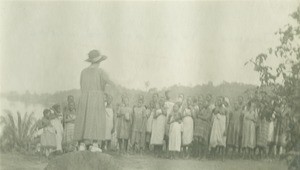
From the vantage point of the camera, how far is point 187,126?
7012 mm

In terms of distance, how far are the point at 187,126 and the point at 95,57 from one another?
4.55 feet

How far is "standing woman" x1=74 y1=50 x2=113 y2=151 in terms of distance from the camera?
23.0ft

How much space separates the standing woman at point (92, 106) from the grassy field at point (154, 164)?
0.39m

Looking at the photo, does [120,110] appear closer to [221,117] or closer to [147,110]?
[147,110]

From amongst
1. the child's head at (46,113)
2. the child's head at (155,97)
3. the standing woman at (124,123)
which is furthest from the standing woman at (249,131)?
the child's head at (46,113)

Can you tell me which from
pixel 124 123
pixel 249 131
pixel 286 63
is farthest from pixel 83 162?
pixel 286 63

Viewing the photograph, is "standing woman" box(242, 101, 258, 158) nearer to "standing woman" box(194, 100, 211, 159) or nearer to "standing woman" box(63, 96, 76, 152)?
"standing woman" box(194, 100, 211, 159)

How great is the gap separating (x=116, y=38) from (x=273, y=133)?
2.20m

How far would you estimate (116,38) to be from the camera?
275 inches

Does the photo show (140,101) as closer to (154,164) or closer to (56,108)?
(154,164)

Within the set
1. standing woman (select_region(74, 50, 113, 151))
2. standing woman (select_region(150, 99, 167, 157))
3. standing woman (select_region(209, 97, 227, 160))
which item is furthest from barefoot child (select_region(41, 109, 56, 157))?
standing woman (select_region(209, 97, 227, 160))

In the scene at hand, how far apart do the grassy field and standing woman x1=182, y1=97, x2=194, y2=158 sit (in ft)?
0.58

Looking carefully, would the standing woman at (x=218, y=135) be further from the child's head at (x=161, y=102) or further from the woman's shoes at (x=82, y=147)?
the woman's shoes at (x=82, y=147)

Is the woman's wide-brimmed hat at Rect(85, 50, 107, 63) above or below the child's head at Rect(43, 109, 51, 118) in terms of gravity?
above
